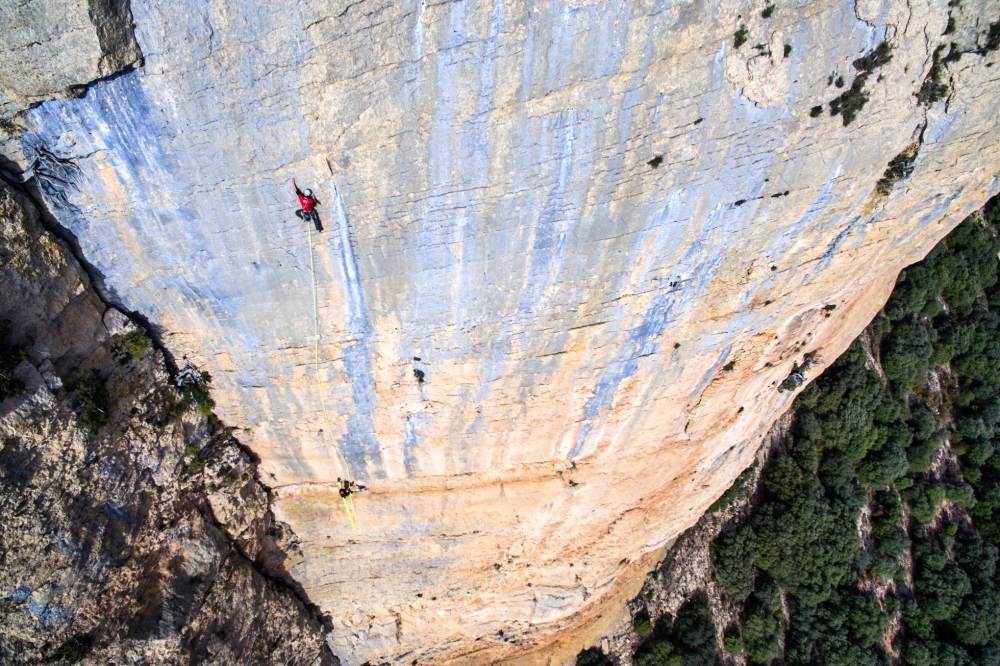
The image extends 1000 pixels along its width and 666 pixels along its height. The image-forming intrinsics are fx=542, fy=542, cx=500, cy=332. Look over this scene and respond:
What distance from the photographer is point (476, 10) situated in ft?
19.4

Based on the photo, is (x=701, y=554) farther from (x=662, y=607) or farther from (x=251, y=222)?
(x=251, y=222)

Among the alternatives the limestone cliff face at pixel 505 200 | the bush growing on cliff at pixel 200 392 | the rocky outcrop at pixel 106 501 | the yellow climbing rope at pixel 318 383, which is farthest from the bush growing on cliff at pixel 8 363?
the yellow climbing rope at pixel 318 383

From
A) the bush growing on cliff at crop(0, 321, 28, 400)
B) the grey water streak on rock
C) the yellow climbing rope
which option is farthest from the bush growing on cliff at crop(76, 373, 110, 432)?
the grey water streak on rock

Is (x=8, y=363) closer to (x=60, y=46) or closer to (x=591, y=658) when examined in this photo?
(x=60, y=46)

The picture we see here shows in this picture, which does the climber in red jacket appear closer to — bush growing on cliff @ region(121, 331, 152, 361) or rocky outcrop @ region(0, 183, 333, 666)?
rocky outcrop @ region(0, 183, 333, 666)

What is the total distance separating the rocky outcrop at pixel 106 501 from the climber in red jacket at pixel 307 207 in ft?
11.8

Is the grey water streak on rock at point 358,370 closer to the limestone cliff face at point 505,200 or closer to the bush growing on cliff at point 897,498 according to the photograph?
the limestone cliff face at point 505,200

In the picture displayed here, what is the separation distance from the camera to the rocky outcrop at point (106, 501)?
25.4 ft

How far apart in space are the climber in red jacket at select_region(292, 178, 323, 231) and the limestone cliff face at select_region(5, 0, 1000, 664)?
5.3 inches

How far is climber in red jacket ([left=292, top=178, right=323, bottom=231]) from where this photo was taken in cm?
716

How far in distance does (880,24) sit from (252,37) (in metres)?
7.23

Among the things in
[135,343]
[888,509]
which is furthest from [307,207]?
[888,509]

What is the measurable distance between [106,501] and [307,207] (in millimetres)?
6229

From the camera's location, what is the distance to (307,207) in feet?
23.8
